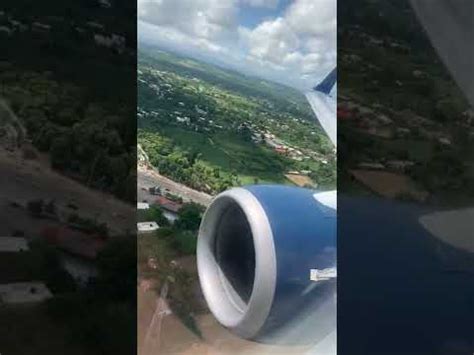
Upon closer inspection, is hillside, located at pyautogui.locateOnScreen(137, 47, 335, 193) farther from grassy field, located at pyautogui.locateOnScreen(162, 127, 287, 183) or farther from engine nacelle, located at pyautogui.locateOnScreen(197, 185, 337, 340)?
engine nacelle, located at pyautogui.locateOnScreen(197, 185, 337, 340)

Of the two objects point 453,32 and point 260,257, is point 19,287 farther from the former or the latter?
point 453,32

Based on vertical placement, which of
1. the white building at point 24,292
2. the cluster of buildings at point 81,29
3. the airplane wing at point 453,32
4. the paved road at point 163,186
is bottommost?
the white building at point 24,292

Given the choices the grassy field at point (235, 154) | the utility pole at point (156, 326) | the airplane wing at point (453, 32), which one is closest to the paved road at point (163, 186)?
the grassy field at point (235, 154)

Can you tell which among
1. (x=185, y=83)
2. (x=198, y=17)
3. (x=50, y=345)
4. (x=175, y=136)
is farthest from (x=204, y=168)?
(x=50, y=345)

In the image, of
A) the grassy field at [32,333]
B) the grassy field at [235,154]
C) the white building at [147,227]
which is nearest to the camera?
the grassy field at [32,333]

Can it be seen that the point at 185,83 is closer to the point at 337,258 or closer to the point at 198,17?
the point at 198,17

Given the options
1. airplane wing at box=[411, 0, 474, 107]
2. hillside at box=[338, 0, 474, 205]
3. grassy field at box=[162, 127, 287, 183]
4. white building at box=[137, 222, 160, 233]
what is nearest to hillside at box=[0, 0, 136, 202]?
white building at box=[137, 222, 160, 233]

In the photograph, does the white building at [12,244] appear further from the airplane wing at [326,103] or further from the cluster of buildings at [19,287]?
the airplane wing at [326,103]
